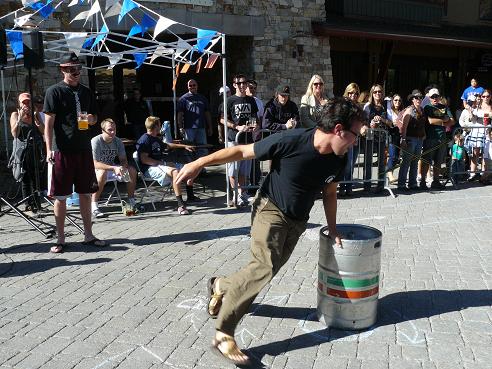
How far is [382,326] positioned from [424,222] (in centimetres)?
348

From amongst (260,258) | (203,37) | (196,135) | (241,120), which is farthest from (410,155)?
(260,258)

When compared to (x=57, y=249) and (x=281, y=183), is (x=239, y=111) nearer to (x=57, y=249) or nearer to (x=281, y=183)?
(x=57, y=249)

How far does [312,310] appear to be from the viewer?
4258 millimetres

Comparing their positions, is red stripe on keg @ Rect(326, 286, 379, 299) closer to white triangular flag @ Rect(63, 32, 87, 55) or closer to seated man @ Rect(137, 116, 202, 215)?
seated man @ Rect(137, 116, 202, 215)

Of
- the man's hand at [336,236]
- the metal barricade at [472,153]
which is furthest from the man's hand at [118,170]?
the metal barricade at [472,153]

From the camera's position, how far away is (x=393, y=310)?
13.9ft

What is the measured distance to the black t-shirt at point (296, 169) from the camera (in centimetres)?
346

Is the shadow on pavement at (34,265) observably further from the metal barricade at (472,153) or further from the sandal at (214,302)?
the metal barricade at (472,153)

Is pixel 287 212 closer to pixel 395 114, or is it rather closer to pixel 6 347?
pixel 6 347

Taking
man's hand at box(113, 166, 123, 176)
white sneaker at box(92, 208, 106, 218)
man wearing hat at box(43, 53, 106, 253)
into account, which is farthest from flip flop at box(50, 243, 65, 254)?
man's hand at box(113, 166, 123, 176)

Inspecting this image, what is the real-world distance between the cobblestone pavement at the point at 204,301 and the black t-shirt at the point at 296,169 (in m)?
1.03

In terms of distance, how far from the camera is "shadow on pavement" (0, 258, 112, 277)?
5.21m

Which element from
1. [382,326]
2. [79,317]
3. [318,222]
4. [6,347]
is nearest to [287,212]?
[382,326]

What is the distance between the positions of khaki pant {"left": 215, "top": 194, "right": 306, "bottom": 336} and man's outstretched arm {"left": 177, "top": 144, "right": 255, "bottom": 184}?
43 cm
